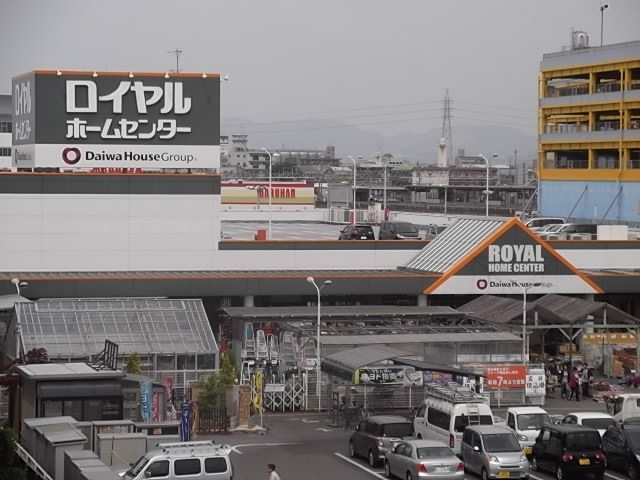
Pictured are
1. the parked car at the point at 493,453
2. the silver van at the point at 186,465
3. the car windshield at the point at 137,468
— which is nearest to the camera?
the silver van at the point at 186,465

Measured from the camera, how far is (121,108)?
54.4m

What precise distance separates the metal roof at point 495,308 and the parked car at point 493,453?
17.9m

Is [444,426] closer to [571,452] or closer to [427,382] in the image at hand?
[571,452]

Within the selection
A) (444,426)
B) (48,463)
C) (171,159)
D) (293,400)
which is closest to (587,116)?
(171,159)

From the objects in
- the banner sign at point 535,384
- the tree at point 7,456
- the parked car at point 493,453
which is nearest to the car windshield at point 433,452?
the parked car at point 493,453

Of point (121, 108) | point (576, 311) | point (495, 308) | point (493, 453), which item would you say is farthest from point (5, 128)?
point (493, 453)

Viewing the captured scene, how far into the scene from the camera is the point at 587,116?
92938 millimetres

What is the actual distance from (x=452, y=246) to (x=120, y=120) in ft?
49.9

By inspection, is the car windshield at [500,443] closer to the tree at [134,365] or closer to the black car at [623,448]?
the black car at [623,448]

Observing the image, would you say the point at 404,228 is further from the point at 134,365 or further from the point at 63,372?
the point at 63,372

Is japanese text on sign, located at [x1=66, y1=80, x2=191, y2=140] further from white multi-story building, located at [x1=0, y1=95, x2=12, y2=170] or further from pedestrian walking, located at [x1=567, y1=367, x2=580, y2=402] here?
white multi-story building, located at [x1=0, y1=95, x2=12, y2=170]

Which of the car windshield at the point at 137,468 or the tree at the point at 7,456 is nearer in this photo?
the tree at the point at 7,456

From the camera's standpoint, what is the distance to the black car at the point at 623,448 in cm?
3147

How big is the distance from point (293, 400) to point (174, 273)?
12714 millimetres
